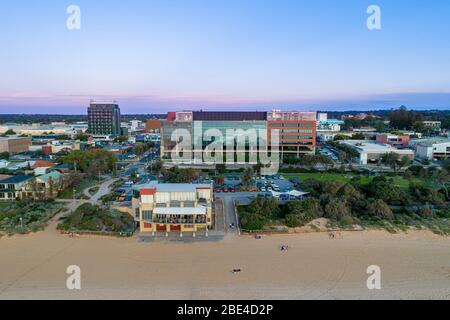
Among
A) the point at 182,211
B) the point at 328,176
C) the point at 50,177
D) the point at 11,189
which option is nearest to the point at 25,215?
the point at 50,177

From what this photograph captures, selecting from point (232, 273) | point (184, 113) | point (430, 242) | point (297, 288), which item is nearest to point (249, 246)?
point (232, 273)

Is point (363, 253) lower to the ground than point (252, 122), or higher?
lower

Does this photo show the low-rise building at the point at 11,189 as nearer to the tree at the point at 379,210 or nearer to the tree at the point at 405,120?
the tree at the point at 379,210

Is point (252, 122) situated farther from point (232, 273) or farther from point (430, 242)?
point (232, 273)

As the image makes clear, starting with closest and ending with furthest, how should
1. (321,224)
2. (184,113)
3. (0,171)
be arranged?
(321,224)
(0,171)
(184,113)

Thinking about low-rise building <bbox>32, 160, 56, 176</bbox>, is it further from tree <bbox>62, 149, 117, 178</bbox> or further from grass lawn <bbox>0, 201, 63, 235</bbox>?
grass lawn <bbox>0, 201, 63, 235</bbox>

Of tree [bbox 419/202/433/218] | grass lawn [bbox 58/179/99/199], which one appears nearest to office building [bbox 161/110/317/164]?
grass lawn [bbox 58/179/99/199]
